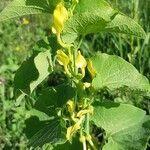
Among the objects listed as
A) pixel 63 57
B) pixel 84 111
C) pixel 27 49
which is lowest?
pixel 27 49

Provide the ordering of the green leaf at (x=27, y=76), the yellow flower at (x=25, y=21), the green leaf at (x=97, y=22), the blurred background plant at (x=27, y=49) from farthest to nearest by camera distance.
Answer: the yellow flower at (x=25, y=21), the blurred background plant at (x=27, y=49), the green leaf at (x=27, y=76), the green leaf at (x=97, y=22)

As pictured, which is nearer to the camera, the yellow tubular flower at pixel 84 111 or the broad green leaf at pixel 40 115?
the yellow tubular flower at pixel 84 111

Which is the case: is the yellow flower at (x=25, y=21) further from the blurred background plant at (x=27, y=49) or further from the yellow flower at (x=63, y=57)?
the yellow flower at (x=63, y=57)

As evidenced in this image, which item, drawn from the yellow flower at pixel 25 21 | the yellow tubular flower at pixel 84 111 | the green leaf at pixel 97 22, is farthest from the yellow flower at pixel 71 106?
the yellow flower at pixel 25 21

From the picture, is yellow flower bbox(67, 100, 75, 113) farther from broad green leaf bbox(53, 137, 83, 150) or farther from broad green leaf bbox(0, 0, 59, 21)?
broad green leaf bbox(0, 0, 59, 21)

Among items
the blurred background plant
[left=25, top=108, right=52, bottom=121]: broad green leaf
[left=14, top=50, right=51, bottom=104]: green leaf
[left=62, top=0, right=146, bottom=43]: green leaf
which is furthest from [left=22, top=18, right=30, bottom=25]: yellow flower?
[left=62, top=0, right=146, bottom=43]: green leaf

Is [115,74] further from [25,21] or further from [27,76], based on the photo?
[25,21]

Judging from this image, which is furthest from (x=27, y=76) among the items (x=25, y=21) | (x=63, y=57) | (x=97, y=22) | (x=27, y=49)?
(x=25, y=21)
